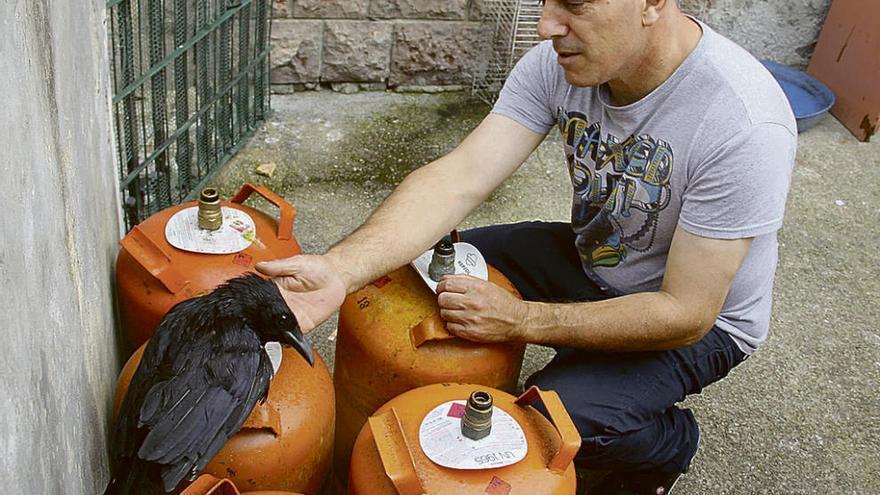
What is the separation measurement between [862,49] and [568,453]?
3.97 m

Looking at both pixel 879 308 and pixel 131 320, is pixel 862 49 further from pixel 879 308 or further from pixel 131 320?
pixel 131 320

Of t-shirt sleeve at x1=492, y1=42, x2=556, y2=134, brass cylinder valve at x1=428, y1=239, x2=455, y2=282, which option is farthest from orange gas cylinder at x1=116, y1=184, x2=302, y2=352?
t-shirt sleeve at x1=492, y1=42, x2=556, y2=134

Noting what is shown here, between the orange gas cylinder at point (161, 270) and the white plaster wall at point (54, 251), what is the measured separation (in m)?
0.06

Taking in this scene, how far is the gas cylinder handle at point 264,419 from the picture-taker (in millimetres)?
1829

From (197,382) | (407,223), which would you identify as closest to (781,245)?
(407,223)

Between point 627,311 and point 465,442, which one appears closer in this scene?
point 465,442

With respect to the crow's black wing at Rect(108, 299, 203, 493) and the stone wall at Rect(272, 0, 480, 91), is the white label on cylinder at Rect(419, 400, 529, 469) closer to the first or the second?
the crow's black wing at Rect(108, 299, 203, 493)

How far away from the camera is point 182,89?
10.9ft

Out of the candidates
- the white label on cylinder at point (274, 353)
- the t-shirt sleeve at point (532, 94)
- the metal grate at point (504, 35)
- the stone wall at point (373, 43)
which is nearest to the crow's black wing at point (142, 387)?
the white label on cylinder at point (274, 353)

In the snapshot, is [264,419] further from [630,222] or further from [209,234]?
[630,222]

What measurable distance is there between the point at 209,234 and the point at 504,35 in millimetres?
2741

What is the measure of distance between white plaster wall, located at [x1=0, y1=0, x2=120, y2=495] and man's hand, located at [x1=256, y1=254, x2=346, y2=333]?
0.42 metres

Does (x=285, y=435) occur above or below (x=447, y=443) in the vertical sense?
below

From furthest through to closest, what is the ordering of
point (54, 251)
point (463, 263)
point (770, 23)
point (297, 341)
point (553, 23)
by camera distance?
point (770, 23) → point (463, 263) → point (553, 23) → point (297, 341) → point (54, 251)
